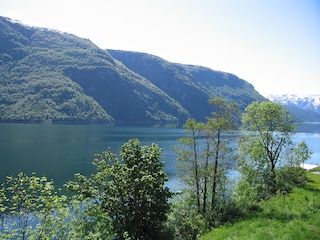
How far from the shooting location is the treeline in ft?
58.3

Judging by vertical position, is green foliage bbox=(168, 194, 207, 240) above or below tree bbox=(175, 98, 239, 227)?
below

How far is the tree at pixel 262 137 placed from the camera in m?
36.4

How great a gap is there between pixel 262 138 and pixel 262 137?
A: 22 cm

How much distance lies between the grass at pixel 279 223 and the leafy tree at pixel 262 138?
12.1 metres

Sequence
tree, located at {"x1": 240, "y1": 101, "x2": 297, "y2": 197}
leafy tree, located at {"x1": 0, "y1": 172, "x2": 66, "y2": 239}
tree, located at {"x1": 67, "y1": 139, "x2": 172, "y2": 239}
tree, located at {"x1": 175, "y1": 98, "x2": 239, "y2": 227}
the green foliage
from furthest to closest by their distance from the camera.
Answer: tree, located at {"x1": 240, "y1": 101, "x2": 297, "y2": 197} < tree, located at {"x1": 175, "y1": 98, "x2": 239, "y2": 227} < the green foliage < tree, located at {"x1": 67, "y1": 139, "x2": 172, "y2": 239} < leafy tree, located at {"x1": 0, "y1": 172, "x2": 66, "y2": 239}

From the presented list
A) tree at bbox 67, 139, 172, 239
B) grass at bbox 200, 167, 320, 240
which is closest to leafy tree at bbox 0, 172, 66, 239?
tree at bbox 67, 139, 172, 239

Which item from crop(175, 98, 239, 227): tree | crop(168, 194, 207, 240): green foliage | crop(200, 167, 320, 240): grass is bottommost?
crop(168, 194, 207, 240): green foliage

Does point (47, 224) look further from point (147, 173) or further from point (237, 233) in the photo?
point (237, 233)

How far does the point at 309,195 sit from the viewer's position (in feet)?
83.6

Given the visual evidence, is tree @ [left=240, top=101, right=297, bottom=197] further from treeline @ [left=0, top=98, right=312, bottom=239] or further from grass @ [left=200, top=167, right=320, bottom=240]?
grass @ [left=200, top=167, right=320, bottom=240]

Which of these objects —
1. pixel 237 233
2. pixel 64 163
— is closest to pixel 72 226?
pixel 237 233

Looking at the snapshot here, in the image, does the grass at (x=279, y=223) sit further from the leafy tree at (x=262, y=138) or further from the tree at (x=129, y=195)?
the leafy tree at (x=262, y=138)

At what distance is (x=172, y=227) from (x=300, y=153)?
82.0 feet

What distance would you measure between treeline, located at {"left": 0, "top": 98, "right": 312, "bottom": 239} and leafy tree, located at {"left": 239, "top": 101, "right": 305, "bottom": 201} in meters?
0.12
